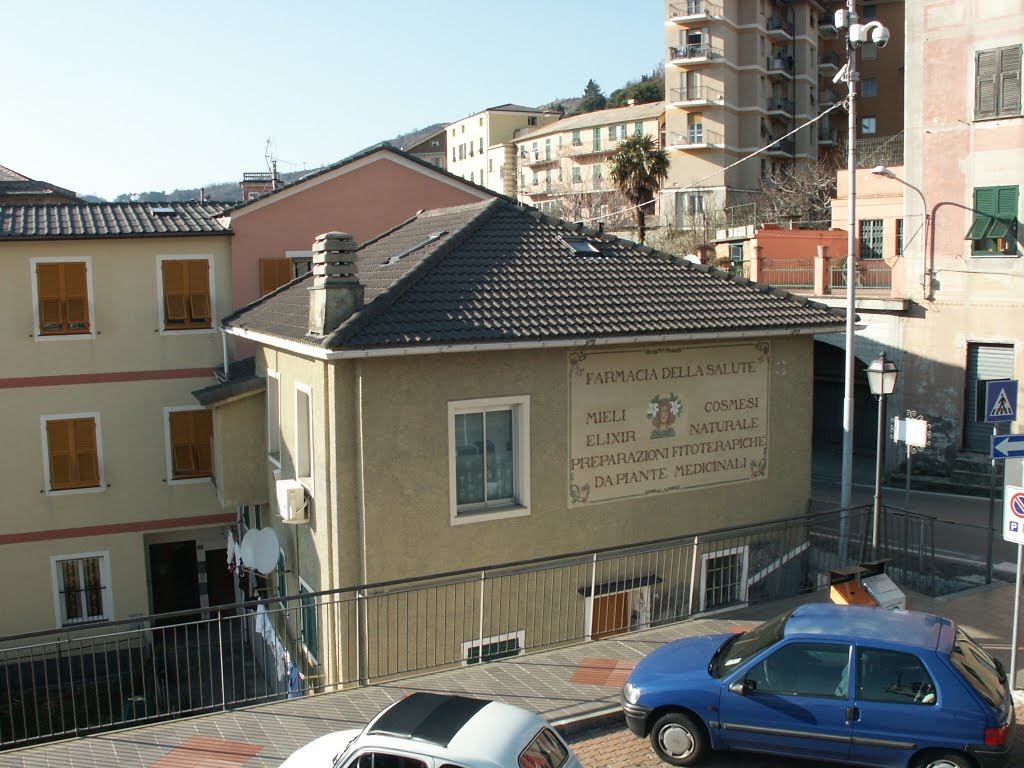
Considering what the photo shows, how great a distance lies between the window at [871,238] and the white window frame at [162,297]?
964 inches

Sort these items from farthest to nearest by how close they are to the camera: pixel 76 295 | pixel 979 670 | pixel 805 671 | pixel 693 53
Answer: pixel 693 53 → pixel 76 295 → pixel 805 671 → pixel 979 670

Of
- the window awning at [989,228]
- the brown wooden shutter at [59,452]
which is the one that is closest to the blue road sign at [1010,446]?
the window awning at [989,228]

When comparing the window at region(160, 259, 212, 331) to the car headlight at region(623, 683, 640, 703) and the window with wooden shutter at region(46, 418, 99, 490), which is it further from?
the car headlight at region(623, 683, 640, 703)

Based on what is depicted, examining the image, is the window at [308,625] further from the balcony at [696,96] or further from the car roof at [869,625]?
the balcony at [696,96]

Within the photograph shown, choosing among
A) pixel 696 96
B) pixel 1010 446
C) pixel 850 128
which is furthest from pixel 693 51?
pixel 1010 446

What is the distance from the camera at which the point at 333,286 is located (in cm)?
1201

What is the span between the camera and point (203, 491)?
21.8 meters

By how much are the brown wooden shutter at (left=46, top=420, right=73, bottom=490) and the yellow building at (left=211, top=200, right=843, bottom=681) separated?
23.6 ft

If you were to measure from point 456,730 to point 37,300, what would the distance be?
16.9 meters

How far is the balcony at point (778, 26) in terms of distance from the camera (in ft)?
207

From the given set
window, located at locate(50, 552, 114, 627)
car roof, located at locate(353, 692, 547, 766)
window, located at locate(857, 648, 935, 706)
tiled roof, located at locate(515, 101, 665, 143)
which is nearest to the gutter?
car roof, located at locate(353, 692, 547, 766)

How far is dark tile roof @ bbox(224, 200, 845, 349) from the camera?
40.5 ft

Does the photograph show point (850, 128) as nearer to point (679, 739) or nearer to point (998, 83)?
point (998, 83)

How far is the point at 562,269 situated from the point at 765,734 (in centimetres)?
787
